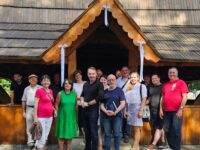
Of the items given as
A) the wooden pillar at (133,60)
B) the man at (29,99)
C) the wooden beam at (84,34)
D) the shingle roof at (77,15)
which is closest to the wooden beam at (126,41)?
the wooden pillar at (133,60)

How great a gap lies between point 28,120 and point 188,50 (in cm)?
474

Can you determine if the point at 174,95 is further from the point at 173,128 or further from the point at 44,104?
the point at 44,104

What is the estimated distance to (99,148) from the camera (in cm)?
976

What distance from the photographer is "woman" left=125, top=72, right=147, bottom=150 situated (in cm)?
934

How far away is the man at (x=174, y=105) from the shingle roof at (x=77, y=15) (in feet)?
8.87

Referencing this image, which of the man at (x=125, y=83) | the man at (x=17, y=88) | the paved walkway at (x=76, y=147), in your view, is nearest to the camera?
the man at (x=125, y=83)

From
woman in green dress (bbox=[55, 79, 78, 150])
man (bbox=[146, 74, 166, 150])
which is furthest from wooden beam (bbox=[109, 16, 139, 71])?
woman in green dress (bbox=[55, 79, 78, 150])

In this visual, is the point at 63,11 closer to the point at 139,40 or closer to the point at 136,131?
the point at 139,40

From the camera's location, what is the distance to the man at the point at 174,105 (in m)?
9.16

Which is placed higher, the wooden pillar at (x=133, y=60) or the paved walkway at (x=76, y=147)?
the wooden pillar at (x=133, y=60)

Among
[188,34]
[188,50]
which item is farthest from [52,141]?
[188,34]

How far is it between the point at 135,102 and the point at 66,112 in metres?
1.43

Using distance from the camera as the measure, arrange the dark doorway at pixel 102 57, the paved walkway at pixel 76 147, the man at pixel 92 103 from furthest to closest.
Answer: the dark doorway at pixel 102 57 < the paved walkway at pixel 76 147 < the man at pixel 92 103

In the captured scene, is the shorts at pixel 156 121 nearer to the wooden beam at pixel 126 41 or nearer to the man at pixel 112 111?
the man at pixel 112 111
